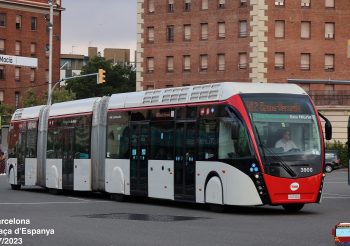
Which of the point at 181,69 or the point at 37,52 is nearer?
the point at 181,69

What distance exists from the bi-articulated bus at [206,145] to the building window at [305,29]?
49648 millimetres

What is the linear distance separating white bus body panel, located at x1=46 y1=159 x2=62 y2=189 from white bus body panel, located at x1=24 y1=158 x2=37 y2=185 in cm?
132

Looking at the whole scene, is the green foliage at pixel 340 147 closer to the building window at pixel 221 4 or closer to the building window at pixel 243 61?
the building window at pixel 243 61

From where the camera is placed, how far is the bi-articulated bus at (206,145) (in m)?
22.2

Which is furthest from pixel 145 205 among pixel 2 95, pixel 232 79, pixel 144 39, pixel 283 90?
pixel 2 95

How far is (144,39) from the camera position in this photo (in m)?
84.6

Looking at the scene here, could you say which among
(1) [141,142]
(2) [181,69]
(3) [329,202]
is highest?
(2) [181,69]

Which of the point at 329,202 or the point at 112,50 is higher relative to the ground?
the point at 112,50

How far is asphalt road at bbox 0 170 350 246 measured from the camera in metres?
16.2

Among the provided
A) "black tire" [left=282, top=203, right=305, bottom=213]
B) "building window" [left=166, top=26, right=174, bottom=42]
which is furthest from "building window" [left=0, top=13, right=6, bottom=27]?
"black tire" [left=282, top=203, right=305, bottom=213]

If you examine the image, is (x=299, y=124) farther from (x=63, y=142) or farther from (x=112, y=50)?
(x=112, y=50)

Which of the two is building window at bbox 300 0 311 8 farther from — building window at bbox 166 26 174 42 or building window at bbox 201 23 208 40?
building window at bbox 166 26 174 42

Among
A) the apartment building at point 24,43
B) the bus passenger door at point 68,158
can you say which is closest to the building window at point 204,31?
the apartment building at point 24,43

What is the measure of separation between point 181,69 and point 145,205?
5637 cm
